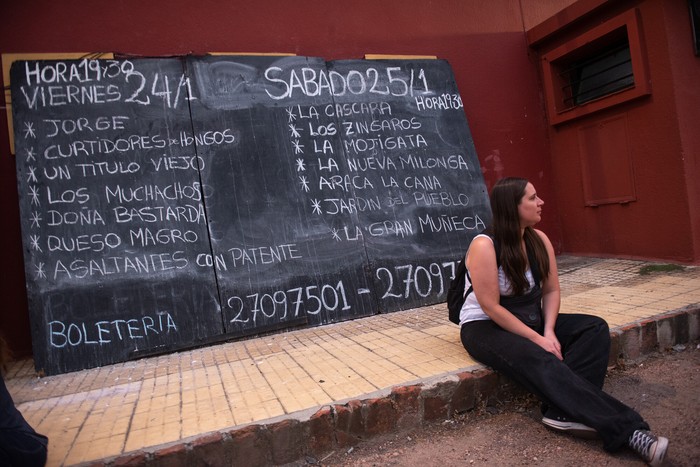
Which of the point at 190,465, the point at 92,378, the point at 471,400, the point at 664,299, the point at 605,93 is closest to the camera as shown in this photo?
the point at 190,465

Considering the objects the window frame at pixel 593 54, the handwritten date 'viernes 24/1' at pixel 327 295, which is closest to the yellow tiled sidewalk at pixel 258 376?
the handwritten date 'viernes 24/1' at pixel 327 295

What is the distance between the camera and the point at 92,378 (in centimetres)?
390

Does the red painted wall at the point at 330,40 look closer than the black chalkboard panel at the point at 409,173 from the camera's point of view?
Yes

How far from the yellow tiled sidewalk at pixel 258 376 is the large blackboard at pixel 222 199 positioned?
0.33 m

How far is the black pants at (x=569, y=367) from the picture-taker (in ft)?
7.88

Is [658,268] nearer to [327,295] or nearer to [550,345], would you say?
[550,345]

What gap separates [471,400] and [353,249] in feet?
7.70

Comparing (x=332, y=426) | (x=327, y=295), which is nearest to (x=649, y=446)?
(x=332, y=426)

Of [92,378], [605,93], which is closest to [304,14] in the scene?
[605,93]

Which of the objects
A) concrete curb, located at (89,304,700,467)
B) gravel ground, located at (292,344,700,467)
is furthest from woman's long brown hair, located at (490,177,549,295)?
gravel ground, located at (292,344,700,467)

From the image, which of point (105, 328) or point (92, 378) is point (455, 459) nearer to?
point (92, 378)

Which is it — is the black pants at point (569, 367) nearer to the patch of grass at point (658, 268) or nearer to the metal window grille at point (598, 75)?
the patch of grass at point (658, 268)

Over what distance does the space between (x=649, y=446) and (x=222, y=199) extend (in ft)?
13.1

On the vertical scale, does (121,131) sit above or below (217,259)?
above
